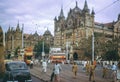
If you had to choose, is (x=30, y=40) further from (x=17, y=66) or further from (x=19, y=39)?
(x=17, y=66)

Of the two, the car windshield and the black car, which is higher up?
the car windshield

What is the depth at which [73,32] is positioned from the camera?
88.5 m

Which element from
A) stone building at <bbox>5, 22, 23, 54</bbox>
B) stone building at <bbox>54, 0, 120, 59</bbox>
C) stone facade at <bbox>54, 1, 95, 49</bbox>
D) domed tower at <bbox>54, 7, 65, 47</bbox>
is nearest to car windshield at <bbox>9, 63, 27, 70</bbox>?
stone building at <bbox>54, 0, 120, 59</bbox>

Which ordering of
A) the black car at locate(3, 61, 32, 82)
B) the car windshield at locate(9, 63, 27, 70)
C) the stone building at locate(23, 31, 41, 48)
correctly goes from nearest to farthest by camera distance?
the black car at locate(3, 61, 32, 82), the car windshield at locate(9, 63, 27, 70), the stone building at locate(23, 31, 41, 48)

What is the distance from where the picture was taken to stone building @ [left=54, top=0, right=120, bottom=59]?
8378 cm

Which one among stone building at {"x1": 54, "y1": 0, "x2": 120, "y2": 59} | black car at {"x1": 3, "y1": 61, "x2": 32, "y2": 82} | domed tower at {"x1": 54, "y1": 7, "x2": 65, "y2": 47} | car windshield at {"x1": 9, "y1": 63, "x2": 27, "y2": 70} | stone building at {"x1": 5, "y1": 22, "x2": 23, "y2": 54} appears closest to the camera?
black car at {"x1": 3, "y1": 61, "x2": 32, "y2": 82}

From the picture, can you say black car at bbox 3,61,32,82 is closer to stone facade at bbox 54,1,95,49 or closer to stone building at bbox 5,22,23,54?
stone facade at bbox 54,1,95,49

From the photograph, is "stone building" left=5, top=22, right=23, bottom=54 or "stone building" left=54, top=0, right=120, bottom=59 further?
"stone building" left=5, top=22, right=23, bottom=54

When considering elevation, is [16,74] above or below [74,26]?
below

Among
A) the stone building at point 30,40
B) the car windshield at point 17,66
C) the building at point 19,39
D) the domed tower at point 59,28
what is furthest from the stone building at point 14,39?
the car windshield at point 17,66

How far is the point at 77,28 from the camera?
87.1 metres

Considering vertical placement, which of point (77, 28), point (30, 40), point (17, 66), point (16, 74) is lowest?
point (16, 74)

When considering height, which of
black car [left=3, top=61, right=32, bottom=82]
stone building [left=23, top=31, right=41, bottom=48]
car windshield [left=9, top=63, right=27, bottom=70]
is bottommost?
black car [left=3, top=61, right=32, bottom=82]

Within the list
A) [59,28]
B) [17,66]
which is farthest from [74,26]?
[17,66]
